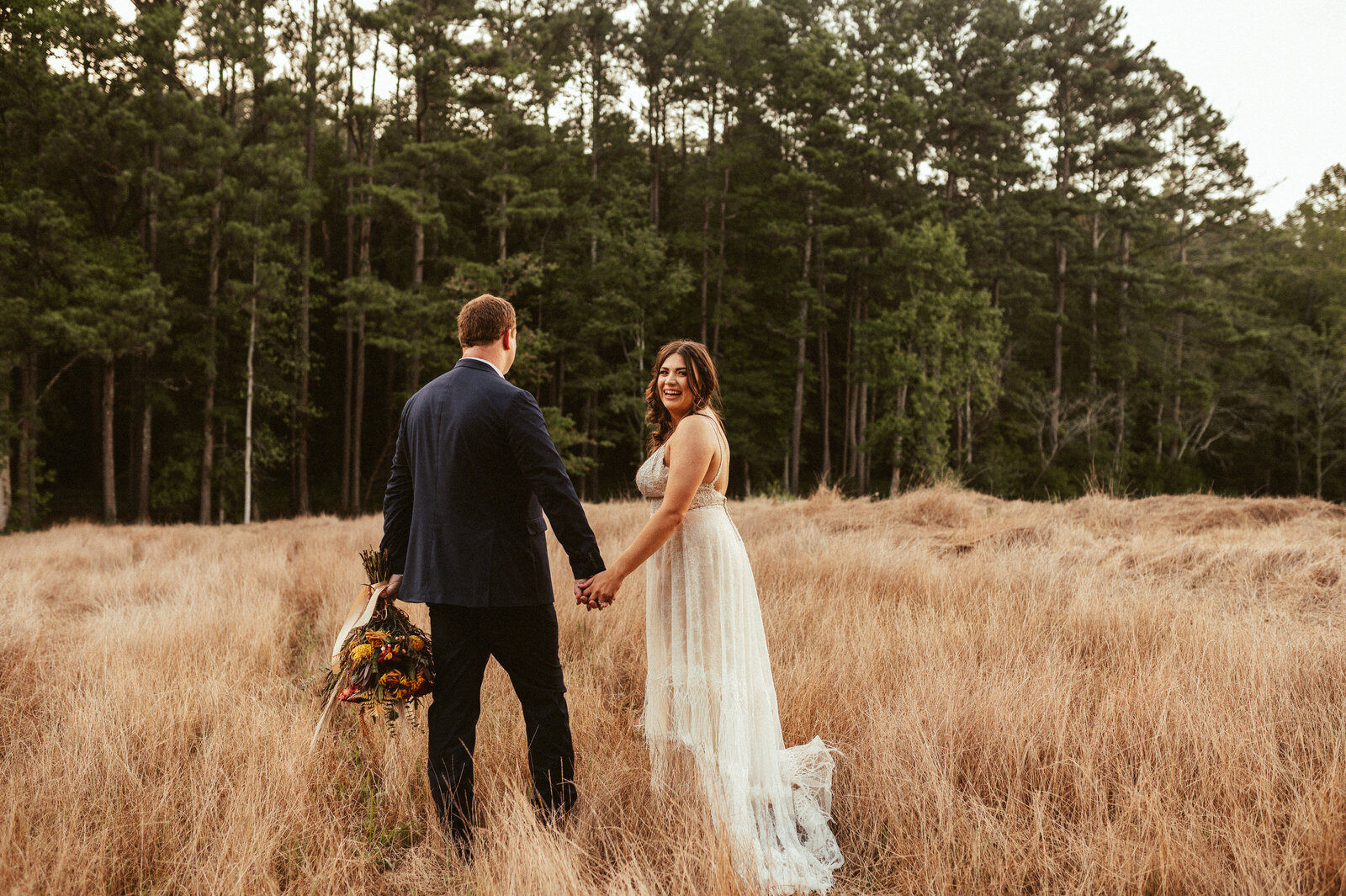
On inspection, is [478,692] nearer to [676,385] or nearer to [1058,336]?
[676,385]

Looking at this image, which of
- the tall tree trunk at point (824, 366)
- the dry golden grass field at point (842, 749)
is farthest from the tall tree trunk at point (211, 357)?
the tall tree trunk at point (824, 366)

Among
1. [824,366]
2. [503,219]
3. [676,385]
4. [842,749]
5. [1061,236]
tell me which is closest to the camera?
[676,385]

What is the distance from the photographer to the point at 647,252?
2711 cm

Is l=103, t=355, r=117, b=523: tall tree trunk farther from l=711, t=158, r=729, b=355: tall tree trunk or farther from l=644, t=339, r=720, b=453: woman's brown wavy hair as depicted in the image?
l=644, t=339, r=720, b=453: woman's brown wavy hair

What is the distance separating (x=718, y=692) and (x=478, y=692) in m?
0.92

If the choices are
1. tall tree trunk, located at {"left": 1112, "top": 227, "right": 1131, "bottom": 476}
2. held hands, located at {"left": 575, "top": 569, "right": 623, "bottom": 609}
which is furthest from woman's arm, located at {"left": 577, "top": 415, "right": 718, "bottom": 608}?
tall tree trunk, located at {"left": 1112, "top": 227, "right": 1131, "bottom": 476}

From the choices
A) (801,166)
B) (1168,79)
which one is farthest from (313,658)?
(1168,79)

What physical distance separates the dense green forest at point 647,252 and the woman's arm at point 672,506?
19.6m

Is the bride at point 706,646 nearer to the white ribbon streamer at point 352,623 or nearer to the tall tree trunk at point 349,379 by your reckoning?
the white ribbon streamer at point 352,623

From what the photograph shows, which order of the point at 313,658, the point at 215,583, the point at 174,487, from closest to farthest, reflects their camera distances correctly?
1. the point at 313,658
2. the point at 215,583
3. the point at 174,487

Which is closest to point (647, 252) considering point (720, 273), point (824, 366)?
point (720, 273)

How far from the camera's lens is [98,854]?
8.07 feet

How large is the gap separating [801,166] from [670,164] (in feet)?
20.5

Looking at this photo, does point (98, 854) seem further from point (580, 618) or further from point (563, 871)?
point (580, 618)
